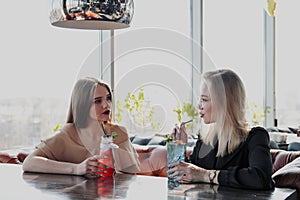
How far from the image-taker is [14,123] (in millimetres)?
3680

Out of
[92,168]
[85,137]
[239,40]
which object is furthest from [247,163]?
[239,40]

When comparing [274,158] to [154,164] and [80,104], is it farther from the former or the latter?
[80,104]

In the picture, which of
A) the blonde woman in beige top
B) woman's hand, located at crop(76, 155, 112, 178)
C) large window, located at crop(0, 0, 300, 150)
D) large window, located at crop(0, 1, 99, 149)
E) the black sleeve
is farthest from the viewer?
large window, located at crop(0, 1, 99, 149)

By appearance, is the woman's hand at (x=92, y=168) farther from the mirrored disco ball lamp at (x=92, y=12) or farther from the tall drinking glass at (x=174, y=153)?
the mirrored disco ball lamp at (x=92, y=12)

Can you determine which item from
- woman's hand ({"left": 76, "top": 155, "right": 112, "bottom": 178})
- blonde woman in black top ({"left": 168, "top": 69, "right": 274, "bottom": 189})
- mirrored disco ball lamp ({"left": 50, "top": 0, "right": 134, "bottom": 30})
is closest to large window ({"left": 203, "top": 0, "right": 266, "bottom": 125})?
blonde woman in black top ({"left": 168, "top": 69, "right": 274, "bottom": 189})

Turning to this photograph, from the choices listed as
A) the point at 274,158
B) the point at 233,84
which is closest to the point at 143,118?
the point at 274,158

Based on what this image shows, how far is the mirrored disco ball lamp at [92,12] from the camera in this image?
72.7 inches

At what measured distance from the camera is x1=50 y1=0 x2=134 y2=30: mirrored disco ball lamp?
185 centimetres

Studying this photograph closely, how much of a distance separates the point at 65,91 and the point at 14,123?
599mm

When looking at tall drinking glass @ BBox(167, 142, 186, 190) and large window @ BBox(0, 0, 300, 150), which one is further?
large window @ BBox(0, 0, 300, 150)

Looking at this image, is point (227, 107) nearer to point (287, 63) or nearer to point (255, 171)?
point (255, 171)

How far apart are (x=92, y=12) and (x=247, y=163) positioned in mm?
929

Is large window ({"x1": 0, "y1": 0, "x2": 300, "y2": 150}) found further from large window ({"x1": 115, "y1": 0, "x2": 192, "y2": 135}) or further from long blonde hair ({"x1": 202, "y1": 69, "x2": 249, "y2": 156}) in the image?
long blonde hair ({"x1": 202, "y1": 69, "x2": 249, "y2": 156})

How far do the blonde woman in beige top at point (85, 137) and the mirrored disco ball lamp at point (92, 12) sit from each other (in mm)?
613
